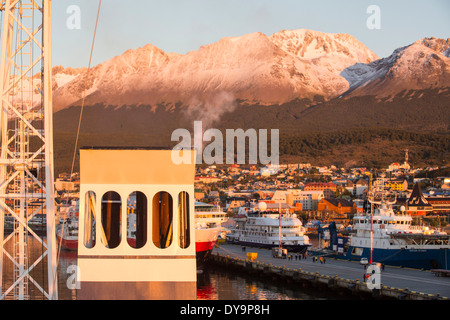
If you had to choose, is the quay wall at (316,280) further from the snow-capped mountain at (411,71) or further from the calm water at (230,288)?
the snow-capped mountain at (411,71)

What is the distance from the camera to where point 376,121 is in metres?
138

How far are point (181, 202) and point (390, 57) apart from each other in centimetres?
16793

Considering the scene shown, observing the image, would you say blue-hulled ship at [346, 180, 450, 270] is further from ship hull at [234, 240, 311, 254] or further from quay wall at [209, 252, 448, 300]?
ship hull at [234, 240, 311, 254]

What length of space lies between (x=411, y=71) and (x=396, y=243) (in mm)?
126803

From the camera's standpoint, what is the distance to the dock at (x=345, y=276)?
2400 cm

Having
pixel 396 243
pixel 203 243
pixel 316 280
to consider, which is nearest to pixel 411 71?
pixel 203 243

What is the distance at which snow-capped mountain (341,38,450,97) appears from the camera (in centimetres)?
15088

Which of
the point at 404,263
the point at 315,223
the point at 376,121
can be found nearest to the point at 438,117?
the point at 376,121

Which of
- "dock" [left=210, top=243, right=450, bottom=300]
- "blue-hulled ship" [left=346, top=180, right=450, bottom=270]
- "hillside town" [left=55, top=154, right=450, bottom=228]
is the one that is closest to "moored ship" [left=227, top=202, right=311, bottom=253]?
"dock" [left=210, top=243, right=450, bottom=300]

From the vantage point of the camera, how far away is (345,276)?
29281mm

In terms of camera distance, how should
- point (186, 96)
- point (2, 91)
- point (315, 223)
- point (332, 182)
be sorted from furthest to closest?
point (332, 182)
point (315, 223)
point (186, 96)
point (2, 91)

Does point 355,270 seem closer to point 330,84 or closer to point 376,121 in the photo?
point 376,121

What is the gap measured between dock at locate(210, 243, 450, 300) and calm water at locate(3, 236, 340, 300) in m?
0.51

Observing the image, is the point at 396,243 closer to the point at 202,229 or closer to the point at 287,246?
the point at 202,229
